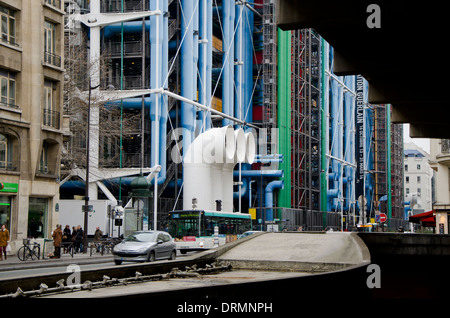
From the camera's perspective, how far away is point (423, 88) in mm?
21922

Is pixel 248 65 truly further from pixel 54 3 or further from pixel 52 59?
pixel 52 59

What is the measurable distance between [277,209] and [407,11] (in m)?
56.0

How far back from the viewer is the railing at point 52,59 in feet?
127

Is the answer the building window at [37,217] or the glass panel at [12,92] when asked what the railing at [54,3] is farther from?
the building window at [37,217]

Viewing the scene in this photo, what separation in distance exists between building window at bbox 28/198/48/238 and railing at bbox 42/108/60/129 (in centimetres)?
419

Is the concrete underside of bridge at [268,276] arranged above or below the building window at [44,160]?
below

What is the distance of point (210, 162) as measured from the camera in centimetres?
5191

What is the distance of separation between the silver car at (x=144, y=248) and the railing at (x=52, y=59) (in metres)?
13.4

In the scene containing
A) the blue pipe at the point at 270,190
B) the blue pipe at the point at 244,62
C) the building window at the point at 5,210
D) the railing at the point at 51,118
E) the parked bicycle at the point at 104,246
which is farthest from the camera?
the blue pipe at the point at 244,62

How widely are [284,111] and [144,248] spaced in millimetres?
46988

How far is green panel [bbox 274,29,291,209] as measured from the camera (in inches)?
2842

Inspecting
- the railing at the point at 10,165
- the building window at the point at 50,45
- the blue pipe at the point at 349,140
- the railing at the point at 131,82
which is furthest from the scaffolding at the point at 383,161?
the railing at the point at 10,165

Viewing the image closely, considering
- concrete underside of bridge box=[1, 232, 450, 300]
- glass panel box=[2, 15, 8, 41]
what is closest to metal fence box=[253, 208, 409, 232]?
glass panel box=[2, 15, 8, 41]

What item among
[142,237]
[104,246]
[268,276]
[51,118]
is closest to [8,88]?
[51,118]
